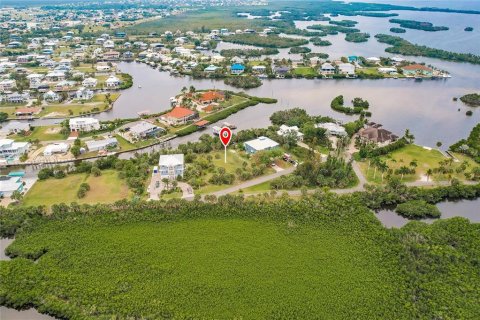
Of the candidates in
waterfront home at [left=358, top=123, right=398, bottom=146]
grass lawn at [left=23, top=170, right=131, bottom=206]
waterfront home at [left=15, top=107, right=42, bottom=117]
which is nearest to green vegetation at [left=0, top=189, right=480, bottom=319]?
grass lawn at [left=23, top=170, right=131, bottom=206]

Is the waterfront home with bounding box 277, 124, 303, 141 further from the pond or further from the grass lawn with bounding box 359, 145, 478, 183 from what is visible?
the pond

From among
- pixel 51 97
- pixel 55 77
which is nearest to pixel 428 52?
pixel 51 97

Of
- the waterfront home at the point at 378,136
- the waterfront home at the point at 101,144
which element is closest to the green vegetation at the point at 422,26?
the waterfront home at the point at 378,136

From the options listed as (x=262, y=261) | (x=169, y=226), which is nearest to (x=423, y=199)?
(x=262, y=261)

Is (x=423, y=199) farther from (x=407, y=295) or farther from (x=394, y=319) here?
(x=394, y=319)

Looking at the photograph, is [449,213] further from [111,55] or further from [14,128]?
[111,55]
